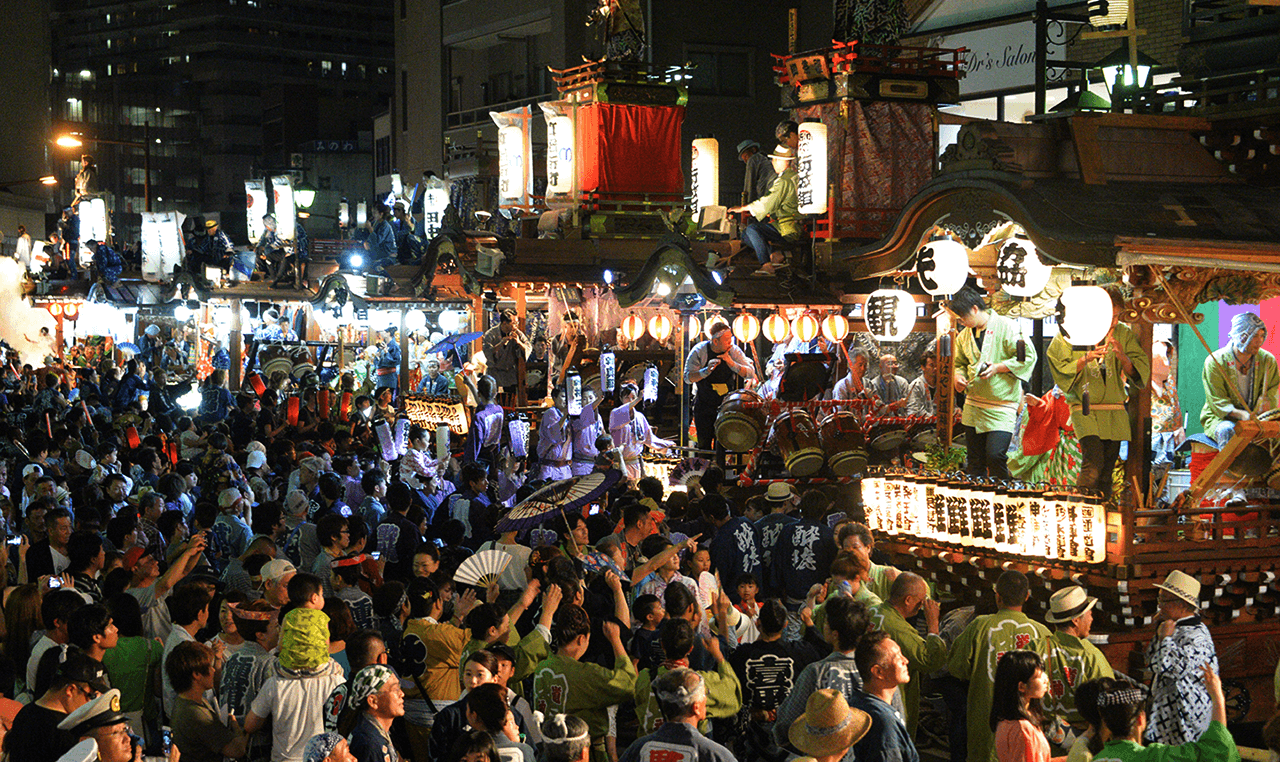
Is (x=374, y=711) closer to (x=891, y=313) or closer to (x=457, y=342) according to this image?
(x=891, y=313)

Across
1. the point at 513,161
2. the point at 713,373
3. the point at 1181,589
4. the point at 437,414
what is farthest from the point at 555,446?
the point at 1181,589

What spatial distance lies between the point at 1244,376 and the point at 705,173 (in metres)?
10.9

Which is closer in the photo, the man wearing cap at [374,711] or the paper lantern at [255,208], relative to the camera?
the man wearing cap at [374,711]

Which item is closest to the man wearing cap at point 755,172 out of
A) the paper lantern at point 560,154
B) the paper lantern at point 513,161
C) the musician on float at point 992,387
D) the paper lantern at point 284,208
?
the paper lantern at point 560,154

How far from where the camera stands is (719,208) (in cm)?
1927

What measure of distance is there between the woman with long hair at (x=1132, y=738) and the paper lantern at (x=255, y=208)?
84.5 feet

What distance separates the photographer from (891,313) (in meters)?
13.2

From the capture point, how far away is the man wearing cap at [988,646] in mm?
6879

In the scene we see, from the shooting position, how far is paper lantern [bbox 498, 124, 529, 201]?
23297mm

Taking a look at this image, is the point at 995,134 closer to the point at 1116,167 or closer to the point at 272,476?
the point at 1116,167

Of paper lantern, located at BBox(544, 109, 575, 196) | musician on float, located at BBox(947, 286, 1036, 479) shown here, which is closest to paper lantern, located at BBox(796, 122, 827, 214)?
musician on float, located at BBox(947, 286, 1036, 479)

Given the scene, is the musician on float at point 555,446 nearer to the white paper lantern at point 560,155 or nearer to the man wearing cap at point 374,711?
the white paper lantern at point 560,155

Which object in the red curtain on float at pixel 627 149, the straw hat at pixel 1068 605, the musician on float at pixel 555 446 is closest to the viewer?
the straw hat at pixel 1068 605

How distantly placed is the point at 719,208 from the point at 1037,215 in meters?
9.45
